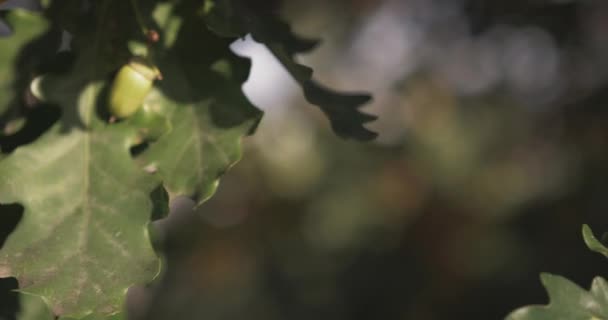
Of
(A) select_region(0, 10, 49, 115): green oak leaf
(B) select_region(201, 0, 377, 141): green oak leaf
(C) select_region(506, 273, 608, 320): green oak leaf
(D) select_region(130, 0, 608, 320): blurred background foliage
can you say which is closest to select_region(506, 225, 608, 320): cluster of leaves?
(C) select_region(506, 273, 608, 320): green oak leaf

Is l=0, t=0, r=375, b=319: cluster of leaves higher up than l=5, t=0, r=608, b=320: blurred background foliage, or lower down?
higher up

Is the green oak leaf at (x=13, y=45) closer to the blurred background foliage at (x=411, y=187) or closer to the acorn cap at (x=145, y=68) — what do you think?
the acorn cap at (x=145, y=68)

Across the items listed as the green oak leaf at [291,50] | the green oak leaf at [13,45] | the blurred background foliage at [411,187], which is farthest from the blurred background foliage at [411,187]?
the green oak leaf at [13,45]

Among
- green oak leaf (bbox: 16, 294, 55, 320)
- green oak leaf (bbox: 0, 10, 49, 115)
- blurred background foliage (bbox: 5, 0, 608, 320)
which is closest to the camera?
green oak leaf (bbox: 0, 10, 49, 115)

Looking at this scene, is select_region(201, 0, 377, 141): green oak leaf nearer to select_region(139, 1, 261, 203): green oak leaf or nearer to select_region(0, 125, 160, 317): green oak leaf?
select_region(139, 1, 261, 203): green oak leaf

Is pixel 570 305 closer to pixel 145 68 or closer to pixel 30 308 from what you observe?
pixel 145 68

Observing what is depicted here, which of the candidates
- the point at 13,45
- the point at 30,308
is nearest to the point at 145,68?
the point at 13,45

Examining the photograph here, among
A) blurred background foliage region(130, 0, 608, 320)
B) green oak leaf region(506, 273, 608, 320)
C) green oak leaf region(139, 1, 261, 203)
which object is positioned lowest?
blurred background foliage region(130, 0, 608, 320)
